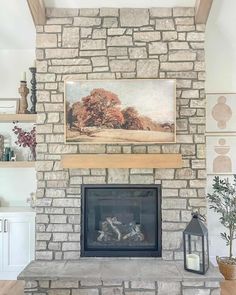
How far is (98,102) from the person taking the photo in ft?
12.4

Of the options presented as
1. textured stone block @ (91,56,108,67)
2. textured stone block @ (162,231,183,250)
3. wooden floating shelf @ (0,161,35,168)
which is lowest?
textured stone block @ (162,231,183,250)

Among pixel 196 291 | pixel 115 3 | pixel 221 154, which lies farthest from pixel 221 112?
pixel 196 291

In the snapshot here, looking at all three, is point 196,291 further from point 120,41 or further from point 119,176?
point 120,41

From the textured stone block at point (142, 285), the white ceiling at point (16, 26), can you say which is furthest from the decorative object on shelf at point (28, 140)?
the textured stone block at point (142, 285)

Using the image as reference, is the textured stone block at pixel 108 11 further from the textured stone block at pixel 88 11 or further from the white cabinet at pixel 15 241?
the white cabinet at pixel 15 241

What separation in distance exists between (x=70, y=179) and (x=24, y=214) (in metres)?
0.80

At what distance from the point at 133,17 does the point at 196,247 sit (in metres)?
2.79

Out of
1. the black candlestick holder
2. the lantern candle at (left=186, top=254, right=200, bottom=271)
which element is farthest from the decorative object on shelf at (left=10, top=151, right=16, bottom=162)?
the lantern candle at (left=186, top=254, right=200, bottom=271)

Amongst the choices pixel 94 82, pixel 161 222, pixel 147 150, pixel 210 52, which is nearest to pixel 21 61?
pixel 94 82

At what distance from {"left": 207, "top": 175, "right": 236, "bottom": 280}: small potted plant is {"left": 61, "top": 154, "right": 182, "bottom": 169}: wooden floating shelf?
808 mm

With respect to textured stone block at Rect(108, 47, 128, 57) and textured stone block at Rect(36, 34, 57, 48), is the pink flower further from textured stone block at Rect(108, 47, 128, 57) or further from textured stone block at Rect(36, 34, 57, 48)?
textured stone block at Rect(108, 47, 128, 57)

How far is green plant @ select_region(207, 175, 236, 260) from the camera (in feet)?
13.1

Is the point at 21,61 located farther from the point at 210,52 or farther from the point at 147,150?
the point at 210,52

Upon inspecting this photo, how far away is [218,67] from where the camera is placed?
4.52 metres
